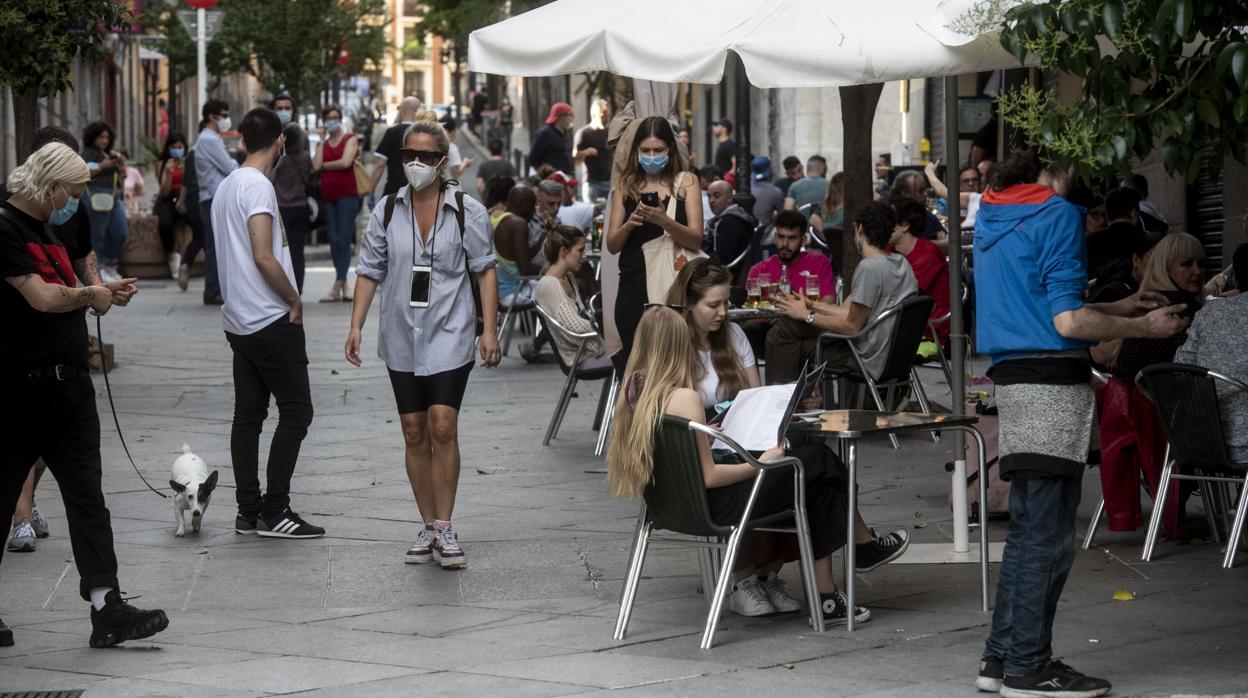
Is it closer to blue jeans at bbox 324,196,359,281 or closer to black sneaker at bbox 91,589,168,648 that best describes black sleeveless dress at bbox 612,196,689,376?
black sneaker at bbox 91,589,168,648

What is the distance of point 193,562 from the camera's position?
7.54 m

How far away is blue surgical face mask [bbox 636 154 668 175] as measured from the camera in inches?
329

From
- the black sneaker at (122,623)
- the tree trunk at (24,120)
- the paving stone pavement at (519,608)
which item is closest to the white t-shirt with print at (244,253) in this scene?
the paving stone pavement at (519,608)

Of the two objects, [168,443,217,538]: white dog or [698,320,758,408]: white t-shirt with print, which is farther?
[168,443,217,538]: white dog

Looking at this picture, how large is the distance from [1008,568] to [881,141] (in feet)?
77.6

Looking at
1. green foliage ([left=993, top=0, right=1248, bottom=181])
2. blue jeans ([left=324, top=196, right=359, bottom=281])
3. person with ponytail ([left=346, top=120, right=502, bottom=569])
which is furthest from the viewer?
blue jeans ([left=324, top=196, right=359, bottom=281])

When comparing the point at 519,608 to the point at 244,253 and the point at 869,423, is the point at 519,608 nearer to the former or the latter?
the point at 869,423

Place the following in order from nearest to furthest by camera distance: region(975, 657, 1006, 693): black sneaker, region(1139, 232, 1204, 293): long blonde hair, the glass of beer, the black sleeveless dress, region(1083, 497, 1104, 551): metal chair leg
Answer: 1. region(975, 657, 1006, 693): black sneaker
2. region(1083, 497, 1104, 551): metal chair leg
3. region(1139, 232, 1204, 293): long blonde hair
4. the black sleeveless dress
5. the glass of beer

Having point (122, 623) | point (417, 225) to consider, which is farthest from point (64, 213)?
point (417, 225)

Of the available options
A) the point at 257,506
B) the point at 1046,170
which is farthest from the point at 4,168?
the point at 1046,170

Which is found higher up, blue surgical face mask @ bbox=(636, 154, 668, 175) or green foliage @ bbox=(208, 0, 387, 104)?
green foliage @ bbox=(208, 0, 387, 104)

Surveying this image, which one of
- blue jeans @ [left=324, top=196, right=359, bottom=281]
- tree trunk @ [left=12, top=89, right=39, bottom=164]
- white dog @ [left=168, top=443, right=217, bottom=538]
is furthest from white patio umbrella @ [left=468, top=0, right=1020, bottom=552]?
blue jeans @ [left=324, top=196, right=359, bottom=281]

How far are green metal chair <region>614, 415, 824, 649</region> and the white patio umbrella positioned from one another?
1.32 meters

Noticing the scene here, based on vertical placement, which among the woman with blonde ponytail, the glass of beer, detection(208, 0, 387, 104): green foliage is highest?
detection(208, 0, 387, 104): green foliage
